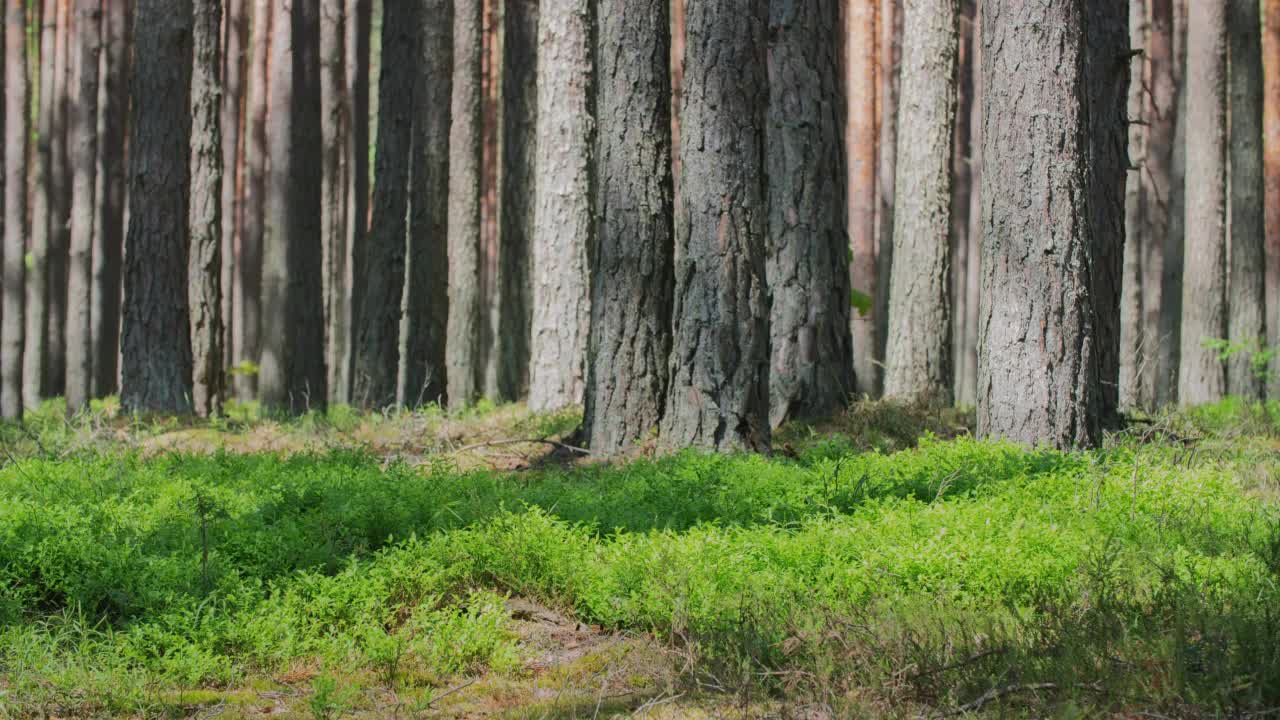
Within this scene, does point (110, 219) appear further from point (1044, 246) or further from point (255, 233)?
point (1044, 246)

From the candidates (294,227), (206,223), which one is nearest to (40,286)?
(294,227)

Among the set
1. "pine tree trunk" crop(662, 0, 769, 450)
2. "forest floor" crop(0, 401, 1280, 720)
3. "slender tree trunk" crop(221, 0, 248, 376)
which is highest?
"slender tree trunk" crop(221, 0, 248, 376)

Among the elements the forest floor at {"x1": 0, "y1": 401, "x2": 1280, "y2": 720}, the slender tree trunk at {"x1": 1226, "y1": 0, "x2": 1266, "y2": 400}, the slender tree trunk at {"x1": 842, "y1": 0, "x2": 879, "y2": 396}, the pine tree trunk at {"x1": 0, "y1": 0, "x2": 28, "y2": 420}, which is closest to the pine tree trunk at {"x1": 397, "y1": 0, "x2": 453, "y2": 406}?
the slender tree trunk at {"x1": 842, "y1": 0, "x2": 879, "y2": 396}

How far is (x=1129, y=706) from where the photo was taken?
367 cm

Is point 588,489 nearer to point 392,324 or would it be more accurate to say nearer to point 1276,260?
point 392,324

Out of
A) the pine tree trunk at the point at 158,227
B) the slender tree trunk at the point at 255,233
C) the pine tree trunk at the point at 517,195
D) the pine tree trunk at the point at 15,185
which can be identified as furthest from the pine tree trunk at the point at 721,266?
the pine tree trunk at the point at 15,185

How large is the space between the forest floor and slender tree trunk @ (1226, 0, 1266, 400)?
10.2 m

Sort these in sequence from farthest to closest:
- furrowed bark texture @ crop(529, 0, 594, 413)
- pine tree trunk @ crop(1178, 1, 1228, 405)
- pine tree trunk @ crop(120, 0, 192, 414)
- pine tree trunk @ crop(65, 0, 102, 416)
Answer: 1. pine tree trunk @ crop(65, 0, 102, 416)
2. pine tree trunk @ crop(1178, 1, 1228, 405)
3. pine tree trunk @ crop(120, 0, 192, 414)
4. furrowed bark texture @ crop(529, 0, 594, 413)

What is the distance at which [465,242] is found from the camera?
16531 mm

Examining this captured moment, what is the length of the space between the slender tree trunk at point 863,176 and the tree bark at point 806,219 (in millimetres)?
7483

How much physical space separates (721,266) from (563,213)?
4.74 m

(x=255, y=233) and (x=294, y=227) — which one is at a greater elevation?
(x=255, y=233)

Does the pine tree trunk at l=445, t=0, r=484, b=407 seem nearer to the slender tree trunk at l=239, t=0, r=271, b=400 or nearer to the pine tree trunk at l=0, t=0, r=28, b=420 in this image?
the slender tree trunk at l=239, t=0, r=271, b=400

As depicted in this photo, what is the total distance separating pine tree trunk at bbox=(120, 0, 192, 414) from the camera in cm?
1228
